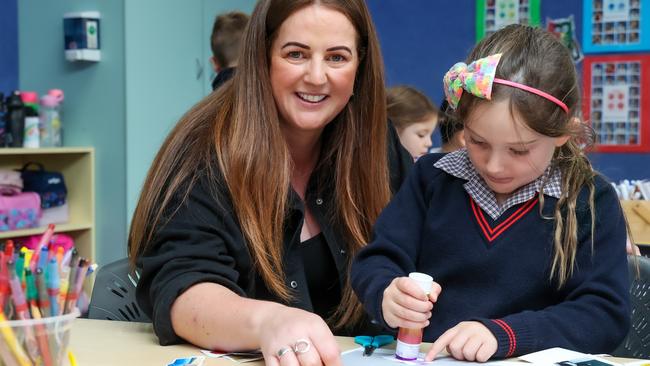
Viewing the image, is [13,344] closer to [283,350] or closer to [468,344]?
[283,350]

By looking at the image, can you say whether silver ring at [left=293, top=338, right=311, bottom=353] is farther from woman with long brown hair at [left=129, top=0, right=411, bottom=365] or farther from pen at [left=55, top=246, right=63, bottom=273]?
pen at [left=55, top=246, right=63, bottom=273]

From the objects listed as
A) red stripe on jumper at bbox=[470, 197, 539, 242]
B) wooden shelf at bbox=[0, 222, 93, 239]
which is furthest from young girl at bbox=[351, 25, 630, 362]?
wooden shelf at bbox=[0, 222, 93, 239]

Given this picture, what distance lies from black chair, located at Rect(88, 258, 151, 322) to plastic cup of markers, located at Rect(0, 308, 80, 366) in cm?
59

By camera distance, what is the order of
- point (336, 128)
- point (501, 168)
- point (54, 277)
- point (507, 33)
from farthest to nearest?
point (336, 128)
point (507, 33)
point (501, 168)
point (54, 277)

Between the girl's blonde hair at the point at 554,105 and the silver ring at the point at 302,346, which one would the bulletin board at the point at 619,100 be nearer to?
the girl's blonde hair at the point at 554,105

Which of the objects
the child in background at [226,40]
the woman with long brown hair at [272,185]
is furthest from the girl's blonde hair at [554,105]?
the child in background at [226,40]

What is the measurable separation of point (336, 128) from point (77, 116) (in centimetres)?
285

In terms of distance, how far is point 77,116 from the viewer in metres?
4.29

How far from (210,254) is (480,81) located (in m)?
0.52

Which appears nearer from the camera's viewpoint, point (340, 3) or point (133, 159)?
point (340, 3)

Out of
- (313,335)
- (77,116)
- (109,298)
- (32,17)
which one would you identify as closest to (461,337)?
(313,335)

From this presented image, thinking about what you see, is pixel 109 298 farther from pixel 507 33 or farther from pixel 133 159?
pixel 133 159

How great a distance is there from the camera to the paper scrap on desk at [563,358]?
1.10 m

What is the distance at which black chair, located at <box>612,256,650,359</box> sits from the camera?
4.81 feet
